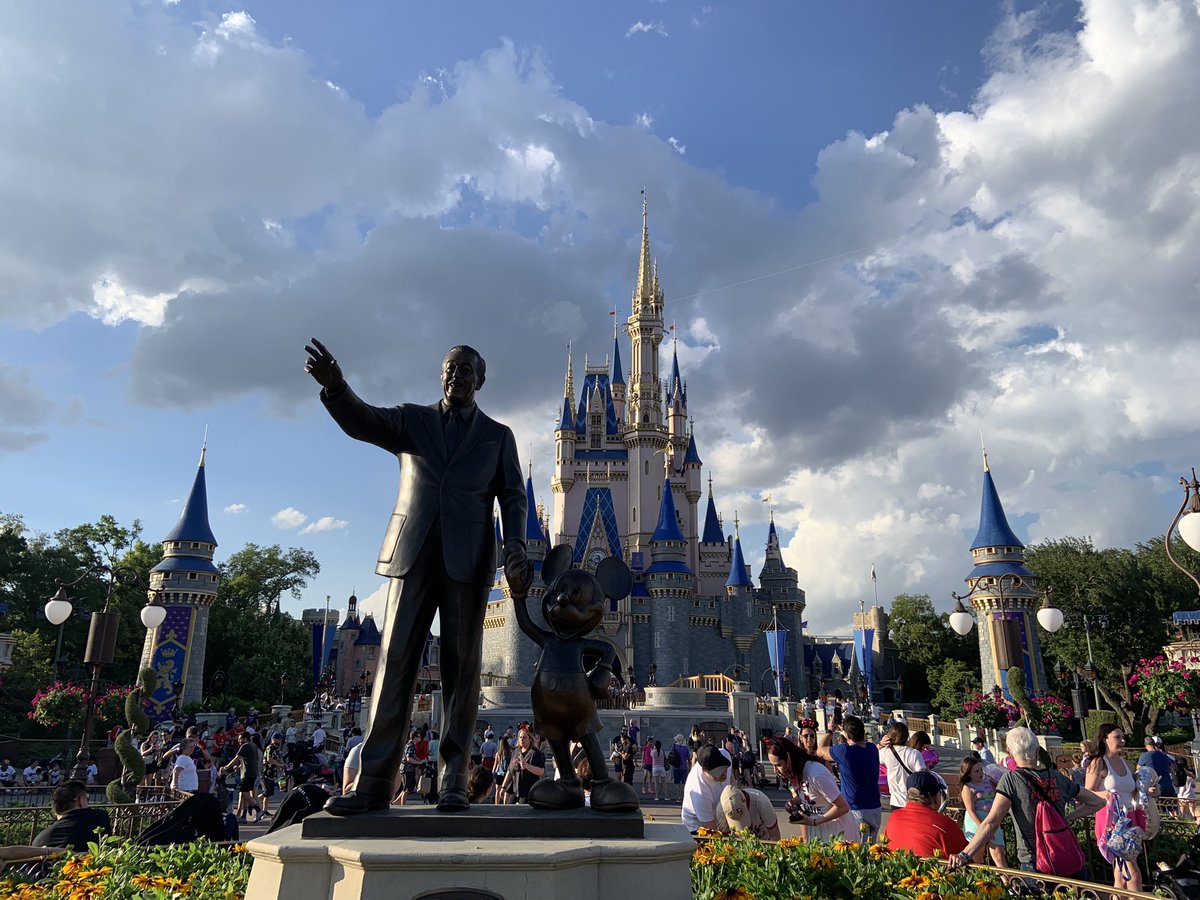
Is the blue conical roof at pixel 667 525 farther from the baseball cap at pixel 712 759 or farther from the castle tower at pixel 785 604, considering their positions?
the baseball cap at pixel 712 759

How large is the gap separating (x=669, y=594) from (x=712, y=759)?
43.5 meters

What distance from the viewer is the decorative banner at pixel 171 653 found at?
3325 cm

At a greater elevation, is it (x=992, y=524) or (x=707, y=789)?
(x=992, y=524)

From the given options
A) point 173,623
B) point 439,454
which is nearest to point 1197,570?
point 439,454

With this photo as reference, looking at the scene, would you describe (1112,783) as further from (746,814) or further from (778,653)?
(778,653)

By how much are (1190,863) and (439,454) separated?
5.16 m

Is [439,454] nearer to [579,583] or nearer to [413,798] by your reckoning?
[579,583]

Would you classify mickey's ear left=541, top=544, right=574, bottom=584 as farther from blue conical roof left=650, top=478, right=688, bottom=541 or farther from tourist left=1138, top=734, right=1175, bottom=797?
blue conical roof left=650, top=478, right=688, bottom=541

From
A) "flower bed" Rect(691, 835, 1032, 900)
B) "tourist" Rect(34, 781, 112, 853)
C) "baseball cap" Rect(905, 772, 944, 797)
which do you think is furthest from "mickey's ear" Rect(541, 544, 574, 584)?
"tourist" Rect(34, 781, 112, 853)

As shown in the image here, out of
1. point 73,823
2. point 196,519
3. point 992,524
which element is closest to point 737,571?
point 992,524

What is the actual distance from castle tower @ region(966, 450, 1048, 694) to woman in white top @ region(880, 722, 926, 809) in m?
31.5

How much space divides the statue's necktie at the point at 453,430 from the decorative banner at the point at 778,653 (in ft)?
135

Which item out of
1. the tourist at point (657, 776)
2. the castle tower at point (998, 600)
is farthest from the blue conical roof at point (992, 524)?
the tourist at point (657, 776)

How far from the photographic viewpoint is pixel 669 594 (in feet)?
160
